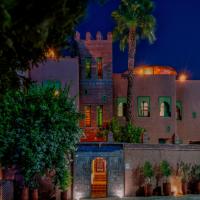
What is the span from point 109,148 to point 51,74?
7.24 m

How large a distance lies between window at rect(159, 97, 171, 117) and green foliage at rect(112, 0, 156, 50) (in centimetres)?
462

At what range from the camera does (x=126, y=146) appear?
99.7 ft

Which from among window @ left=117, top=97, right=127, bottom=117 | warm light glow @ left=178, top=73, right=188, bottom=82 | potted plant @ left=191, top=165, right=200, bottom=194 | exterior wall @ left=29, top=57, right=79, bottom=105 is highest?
warm light glow @ left=178, top=73, right=188, bottom=82

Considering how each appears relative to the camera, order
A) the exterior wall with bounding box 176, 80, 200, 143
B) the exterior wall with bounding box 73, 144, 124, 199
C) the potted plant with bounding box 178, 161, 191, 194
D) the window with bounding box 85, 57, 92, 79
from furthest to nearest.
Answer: the exterior wall with bounding box 176, 80, 200, 143, the window with bounding box 85, 57, 92, 79, the potted plant with bounding box 178, 161, 191, 194, the exterior wall with bounding box 73, 144, 124, 199

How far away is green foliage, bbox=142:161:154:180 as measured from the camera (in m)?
30.1

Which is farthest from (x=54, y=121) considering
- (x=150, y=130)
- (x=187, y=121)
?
(x=187, y=121)

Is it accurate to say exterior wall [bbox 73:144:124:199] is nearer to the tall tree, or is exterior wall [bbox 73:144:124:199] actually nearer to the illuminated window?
the illuminated window

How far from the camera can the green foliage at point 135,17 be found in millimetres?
36250

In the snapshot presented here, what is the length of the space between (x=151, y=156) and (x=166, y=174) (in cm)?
143

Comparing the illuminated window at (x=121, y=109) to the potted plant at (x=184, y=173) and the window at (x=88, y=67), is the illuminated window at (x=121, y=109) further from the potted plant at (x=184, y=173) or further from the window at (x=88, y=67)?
the potted plant at (x=184, y=173)

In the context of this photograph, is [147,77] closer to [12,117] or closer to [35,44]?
[12,117]

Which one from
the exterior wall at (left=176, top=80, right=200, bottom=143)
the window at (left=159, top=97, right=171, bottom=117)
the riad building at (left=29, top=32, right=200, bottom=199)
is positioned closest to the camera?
the riad building at (left=29, top=32, right=200, bottom=199)

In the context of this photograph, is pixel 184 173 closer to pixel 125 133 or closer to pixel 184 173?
pixel 184 173

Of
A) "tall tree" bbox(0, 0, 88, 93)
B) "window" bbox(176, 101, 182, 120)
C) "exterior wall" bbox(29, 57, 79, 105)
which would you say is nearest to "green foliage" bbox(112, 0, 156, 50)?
"exterior wall" bbox(29, 57, 79, 105)
